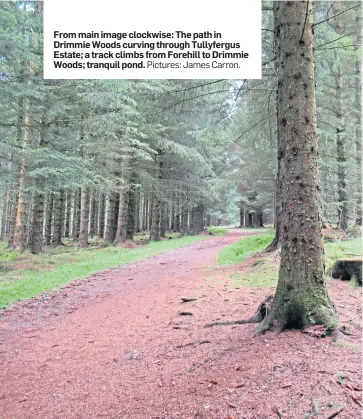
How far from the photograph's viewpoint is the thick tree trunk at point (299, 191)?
3.41 metres

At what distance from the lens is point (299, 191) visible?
11.3ft

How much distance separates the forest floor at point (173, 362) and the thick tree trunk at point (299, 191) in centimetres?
30

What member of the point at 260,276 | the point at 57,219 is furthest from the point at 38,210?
the point at 260,276

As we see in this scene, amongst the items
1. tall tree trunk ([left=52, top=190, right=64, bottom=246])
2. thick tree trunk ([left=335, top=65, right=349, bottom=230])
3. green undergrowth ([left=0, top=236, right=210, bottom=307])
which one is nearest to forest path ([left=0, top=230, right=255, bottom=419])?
green undergrowth ([left=0, top=236, right=210, bottom=307])

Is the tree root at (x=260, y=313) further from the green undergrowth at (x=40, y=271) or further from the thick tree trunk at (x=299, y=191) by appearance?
the green undergrowth at (x=40, y=271)

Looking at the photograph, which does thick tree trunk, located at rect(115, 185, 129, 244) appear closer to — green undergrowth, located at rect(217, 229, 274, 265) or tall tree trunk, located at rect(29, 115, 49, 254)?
tall tree trunk, located at rect(29, 115, 49, 254)

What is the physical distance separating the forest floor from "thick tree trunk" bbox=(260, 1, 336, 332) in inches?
11.6

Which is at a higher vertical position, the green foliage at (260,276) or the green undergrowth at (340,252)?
the green undergrowth at (340,252)

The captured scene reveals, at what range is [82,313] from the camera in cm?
593

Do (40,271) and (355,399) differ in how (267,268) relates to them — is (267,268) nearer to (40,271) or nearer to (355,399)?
(355,399)

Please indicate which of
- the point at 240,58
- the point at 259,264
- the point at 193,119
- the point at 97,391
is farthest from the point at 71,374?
the point at 193,119

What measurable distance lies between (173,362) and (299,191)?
221cm

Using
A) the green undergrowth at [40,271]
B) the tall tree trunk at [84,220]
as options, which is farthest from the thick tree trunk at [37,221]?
the tall tree trunk at [84,220]

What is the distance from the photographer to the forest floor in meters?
2.45
